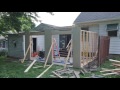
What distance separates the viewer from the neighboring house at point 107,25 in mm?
13258

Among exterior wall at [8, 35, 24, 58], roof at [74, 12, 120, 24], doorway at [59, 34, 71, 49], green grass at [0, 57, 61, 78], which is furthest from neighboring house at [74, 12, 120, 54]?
exterior wall at [8, 35, 24, 58]

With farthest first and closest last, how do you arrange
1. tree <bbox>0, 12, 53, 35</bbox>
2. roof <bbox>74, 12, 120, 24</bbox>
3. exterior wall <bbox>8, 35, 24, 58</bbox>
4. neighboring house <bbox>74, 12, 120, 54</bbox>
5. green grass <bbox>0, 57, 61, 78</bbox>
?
exterior wall <bbox>8, 35, 24, 58</bbox>, roof <bbox>74, 12, 120, 24</bbox>, neighboring house <bbox>74, 12, 120, 54</bbox>, tree <bbox>0, 12, 53, 35</bbox>, green grass <bbox>0, 57, 61, 78</bbox>

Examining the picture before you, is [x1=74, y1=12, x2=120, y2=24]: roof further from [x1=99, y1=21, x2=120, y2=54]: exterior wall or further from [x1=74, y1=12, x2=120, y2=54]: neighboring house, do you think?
[x1=99, y1=21, x2=120, y2=54]: exterior wall

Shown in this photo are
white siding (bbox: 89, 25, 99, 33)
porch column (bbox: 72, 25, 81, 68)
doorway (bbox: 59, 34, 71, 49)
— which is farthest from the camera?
doorway (bbox: 59, 34, 71, 49)

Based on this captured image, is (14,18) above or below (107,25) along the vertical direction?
above

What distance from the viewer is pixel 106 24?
13.9 metres

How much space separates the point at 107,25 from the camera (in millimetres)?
13828

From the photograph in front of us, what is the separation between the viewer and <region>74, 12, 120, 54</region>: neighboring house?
13258mm

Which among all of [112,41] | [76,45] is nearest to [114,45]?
[112,41]

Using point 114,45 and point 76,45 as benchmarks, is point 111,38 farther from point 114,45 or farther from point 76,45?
point 76,45

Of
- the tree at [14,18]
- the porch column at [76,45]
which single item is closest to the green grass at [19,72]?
the porch column at [76,45]
